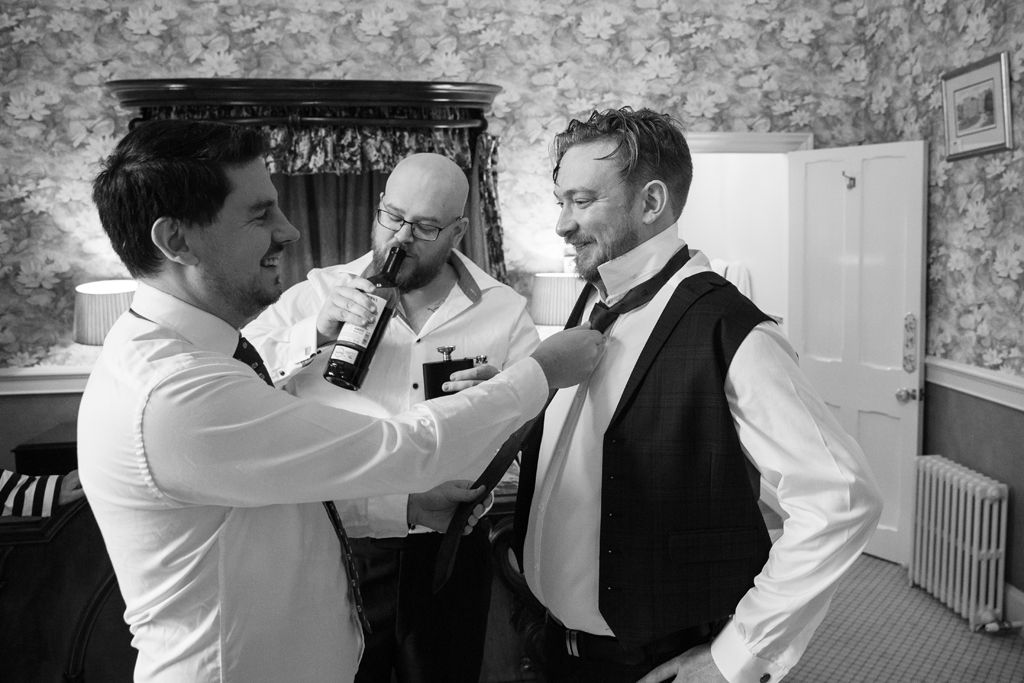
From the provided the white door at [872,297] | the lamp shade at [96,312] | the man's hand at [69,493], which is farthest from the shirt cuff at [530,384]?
the white door at [872,297]

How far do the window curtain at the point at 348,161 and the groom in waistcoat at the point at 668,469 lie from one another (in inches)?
116

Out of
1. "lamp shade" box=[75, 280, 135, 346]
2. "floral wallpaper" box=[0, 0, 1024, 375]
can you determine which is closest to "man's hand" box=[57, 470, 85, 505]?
"lamp shade" box=[75, 280, 135, 346]

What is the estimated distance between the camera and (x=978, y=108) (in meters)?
3.83

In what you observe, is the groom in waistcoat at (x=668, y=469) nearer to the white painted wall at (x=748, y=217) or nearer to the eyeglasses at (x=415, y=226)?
the eyeglasses at (x=415, y=226)

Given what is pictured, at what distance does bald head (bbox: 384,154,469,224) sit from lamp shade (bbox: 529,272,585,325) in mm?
2528

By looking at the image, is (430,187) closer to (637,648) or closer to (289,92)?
(637,648)

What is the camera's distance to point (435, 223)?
1.97 meters

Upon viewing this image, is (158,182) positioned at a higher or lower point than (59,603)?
higher

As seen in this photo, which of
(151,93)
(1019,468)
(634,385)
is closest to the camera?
(634,385)

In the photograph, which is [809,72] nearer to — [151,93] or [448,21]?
[448,21]

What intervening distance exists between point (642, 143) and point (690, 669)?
861mm

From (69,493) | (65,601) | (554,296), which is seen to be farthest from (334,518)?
(554,296)

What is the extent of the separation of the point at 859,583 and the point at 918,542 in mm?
355

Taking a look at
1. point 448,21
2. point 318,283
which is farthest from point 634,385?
point 448,21
